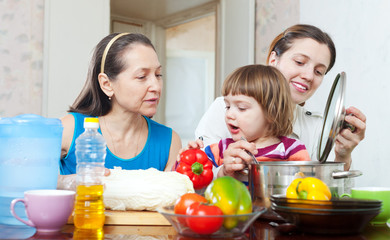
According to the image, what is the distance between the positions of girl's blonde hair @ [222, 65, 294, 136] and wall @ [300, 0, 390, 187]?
4.23 feet

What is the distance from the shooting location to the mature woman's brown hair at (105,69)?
5.76 feet

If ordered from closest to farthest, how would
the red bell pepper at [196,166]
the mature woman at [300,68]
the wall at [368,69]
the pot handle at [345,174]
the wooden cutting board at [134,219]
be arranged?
the pot handle at [345,174]
the wooden cutting board at [134,219]
the red bell pepper at [196,166]
the mature woman at [300,68]
the wall at [368,69]

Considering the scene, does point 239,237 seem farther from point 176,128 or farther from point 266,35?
point 176,128

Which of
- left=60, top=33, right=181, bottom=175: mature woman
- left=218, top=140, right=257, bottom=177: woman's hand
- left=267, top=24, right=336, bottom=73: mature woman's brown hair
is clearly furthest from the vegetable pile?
left=267, top=24, right=336, bottom=73: mature woman's brown hair

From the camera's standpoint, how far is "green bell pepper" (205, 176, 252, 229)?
33.7 inches

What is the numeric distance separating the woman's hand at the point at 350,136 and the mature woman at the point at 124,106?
28.5 inches

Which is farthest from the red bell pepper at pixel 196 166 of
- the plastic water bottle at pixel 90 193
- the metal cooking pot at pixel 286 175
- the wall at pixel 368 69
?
the wall at pixel 368 69

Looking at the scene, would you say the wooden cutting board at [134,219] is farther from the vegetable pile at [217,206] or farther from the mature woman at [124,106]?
the mature woman at [124,106]

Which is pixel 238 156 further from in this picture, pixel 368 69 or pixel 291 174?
pixel 368 69

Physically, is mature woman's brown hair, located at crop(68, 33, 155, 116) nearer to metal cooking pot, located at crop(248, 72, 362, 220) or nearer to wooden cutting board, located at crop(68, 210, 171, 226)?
wooden cutting board, located at crop(68, 210, 171, 226)

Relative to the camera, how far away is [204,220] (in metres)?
0.83

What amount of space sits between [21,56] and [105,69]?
72.9 inches

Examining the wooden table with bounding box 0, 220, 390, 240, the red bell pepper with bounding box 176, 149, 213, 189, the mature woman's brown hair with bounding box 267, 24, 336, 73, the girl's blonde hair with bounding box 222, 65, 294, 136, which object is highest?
the mature woman's brown hair with bounding box 267, 24, 336, 73

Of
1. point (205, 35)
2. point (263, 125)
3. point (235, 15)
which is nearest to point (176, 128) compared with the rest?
point (205, 35)
